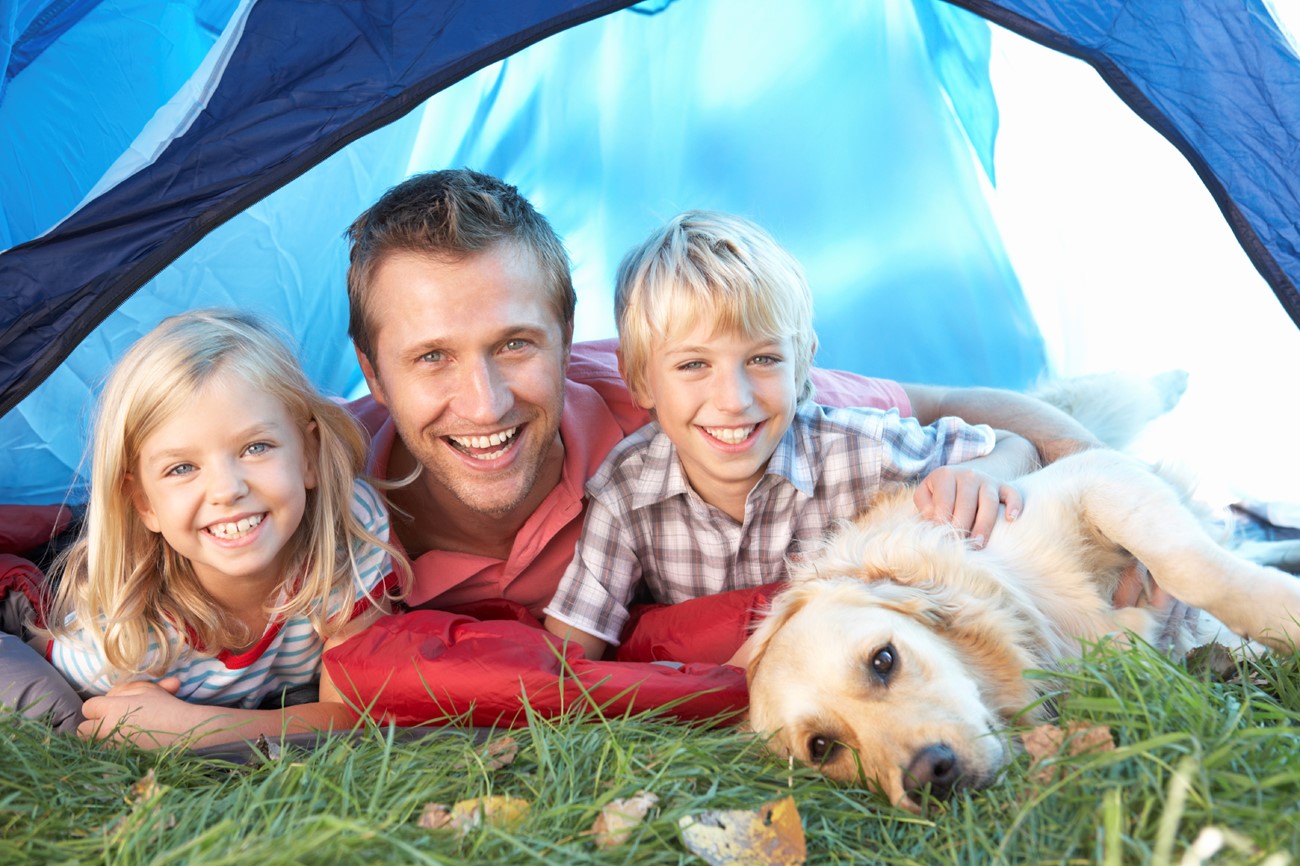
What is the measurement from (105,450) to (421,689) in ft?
3.21

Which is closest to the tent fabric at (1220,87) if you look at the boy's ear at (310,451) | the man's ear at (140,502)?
the boy's ear at (310,451)

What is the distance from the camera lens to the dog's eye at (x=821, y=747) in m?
2.01

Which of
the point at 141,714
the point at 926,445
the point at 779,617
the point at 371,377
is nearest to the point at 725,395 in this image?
the point at 779,617

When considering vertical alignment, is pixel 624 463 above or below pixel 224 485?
below

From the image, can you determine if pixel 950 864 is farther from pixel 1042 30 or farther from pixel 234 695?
pixel 1042 30

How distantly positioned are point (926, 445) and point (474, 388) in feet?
4.12

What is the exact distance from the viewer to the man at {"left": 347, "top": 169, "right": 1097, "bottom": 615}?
2.71 m

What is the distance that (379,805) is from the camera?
1.81 meters

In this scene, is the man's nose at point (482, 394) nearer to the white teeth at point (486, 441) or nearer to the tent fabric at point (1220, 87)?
the white teeth at point (486, 441)

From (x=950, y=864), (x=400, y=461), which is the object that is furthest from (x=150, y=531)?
(x=950, y=864)

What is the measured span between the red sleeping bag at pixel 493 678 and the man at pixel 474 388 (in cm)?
38

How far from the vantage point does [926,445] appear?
296cm

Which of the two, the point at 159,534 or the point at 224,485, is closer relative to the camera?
the point at 224,485

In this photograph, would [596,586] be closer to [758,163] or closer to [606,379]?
[606,379]
